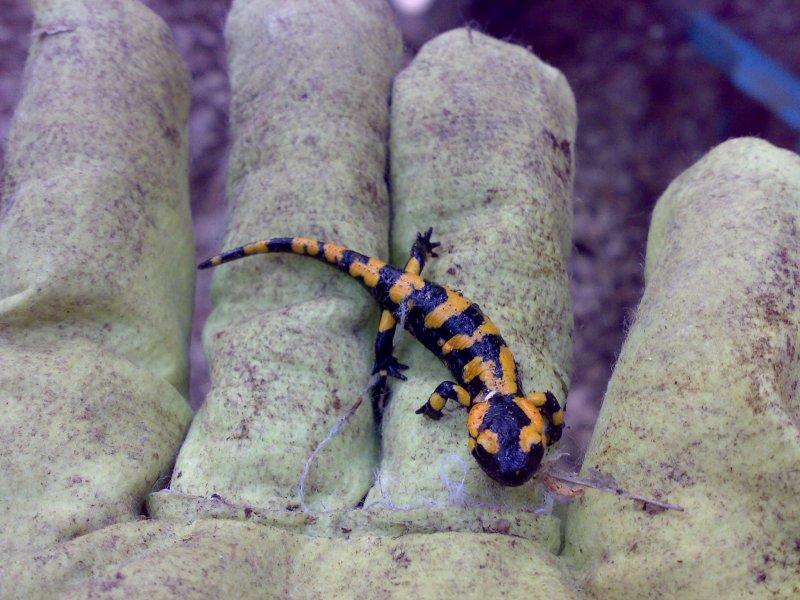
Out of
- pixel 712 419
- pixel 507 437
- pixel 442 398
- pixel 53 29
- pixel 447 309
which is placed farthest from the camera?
pixel 53 29

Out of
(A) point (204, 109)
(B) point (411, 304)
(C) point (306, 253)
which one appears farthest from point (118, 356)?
(A) point (204, 109)

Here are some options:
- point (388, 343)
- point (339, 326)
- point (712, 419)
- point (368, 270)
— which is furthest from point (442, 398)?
point (712, 419)

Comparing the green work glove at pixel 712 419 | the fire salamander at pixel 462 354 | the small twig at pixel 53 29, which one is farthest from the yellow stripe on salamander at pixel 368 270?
the small twig at pixel 53 29

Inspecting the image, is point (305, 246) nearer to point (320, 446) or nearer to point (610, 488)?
point (320, 446)

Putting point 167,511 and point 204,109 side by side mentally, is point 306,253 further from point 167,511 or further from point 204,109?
point 204,109

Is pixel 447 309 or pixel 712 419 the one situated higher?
pixel 712 419
